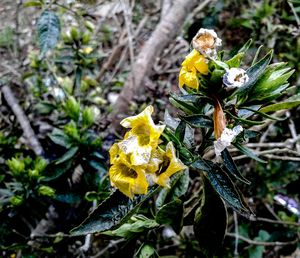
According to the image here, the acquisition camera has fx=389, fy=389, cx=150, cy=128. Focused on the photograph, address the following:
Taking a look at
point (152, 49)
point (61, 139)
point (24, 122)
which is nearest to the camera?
point (61, 139)

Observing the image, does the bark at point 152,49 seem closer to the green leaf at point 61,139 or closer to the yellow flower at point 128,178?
the green leaf at point 61,139

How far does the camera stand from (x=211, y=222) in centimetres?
98

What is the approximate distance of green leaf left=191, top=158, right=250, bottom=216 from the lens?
86 centimetres

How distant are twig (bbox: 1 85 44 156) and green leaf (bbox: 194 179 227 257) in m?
0.78

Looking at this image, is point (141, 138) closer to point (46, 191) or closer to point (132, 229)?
point (132, 229)

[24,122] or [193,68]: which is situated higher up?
[193,68]

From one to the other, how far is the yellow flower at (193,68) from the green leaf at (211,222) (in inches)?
11.1

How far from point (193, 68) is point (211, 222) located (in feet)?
1.31

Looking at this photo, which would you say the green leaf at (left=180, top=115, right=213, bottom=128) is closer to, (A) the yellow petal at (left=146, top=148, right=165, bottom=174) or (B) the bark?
(A) the yellow petal at (left=146, top=148, right=165, bottom=174)

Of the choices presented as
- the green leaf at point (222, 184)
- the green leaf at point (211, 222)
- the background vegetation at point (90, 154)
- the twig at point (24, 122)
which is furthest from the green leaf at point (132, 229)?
the twig at point (24, 122)

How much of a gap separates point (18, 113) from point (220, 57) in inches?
42.0

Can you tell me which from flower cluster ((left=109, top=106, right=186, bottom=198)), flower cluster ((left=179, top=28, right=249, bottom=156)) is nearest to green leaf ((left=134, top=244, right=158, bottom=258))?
flower cluster ((left=109, top=106, right=186, bottom=198))

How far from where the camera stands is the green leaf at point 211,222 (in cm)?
97

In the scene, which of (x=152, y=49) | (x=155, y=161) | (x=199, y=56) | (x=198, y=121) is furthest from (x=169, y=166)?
(x=152, y=49)
